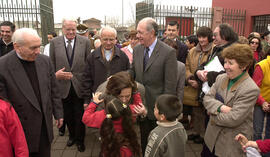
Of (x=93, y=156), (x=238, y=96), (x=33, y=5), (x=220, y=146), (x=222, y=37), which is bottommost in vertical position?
(x=93, y=156)

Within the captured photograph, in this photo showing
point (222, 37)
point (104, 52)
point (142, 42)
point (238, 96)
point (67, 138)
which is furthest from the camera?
point (67, 138)

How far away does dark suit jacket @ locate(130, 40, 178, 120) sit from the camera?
2.66 meters

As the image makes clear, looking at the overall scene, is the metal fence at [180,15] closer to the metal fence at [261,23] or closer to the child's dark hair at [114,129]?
the metal fence at [261,23]

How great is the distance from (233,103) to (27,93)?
2.25 meters

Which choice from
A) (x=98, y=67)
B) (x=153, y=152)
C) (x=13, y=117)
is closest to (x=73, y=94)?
(x=98, y=67)

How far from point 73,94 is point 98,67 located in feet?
3.06

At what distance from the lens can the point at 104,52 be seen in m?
3.21

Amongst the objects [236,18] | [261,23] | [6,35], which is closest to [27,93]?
[6,35]

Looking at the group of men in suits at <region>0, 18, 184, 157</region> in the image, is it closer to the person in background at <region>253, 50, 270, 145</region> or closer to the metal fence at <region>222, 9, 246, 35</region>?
the person in background at <region>253, 50, 270, 145</region>

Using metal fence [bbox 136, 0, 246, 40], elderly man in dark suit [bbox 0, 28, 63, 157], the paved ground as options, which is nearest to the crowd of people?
elderly man in dark suit [bbox 0, 28, 63, 157]

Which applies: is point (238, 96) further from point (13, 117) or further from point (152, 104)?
point (13, 117)

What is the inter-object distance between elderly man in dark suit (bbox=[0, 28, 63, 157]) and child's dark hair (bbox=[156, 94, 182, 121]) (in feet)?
4.45

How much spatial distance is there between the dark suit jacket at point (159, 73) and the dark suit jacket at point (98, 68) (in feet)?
1.60

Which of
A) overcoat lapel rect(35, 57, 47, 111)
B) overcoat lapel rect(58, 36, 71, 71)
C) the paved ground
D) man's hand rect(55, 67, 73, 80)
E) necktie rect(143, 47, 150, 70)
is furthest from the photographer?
the paved ground
